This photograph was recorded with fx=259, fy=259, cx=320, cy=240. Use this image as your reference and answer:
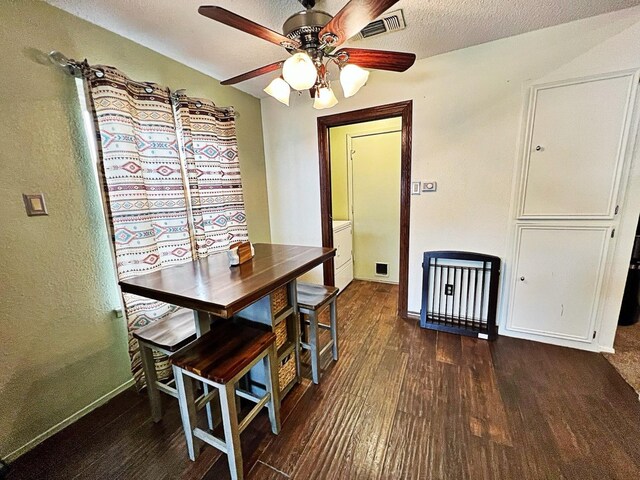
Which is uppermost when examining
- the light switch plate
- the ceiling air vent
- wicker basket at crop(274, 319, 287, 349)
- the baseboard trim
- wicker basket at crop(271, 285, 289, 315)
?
the ceiling air vent

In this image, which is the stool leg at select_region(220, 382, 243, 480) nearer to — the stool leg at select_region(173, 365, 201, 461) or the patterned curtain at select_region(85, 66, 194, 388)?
the stool leg at select_region(173, 365, 201, 461)

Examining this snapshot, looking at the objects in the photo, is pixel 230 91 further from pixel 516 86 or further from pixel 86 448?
pixel 86 448

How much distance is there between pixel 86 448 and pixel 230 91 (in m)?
2.87

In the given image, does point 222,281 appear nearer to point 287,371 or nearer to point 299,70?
point 287,371

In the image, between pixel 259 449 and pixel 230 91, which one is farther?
pixel 230 91

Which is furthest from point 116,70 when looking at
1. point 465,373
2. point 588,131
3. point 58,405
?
point 588,131

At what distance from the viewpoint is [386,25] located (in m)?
1.69

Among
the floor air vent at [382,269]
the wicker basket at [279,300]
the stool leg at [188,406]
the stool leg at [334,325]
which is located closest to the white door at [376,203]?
the floor air vent at [382,269]

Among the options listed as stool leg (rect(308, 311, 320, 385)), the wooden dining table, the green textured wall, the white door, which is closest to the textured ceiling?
the green textured wall

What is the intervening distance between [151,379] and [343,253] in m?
2.37

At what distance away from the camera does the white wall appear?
1738mm

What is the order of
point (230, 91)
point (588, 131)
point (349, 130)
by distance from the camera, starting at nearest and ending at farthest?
point (588, 131), point (230, 91), point (349, 130)

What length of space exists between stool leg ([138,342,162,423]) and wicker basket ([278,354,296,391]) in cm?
71

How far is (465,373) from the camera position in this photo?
5.99 ft
